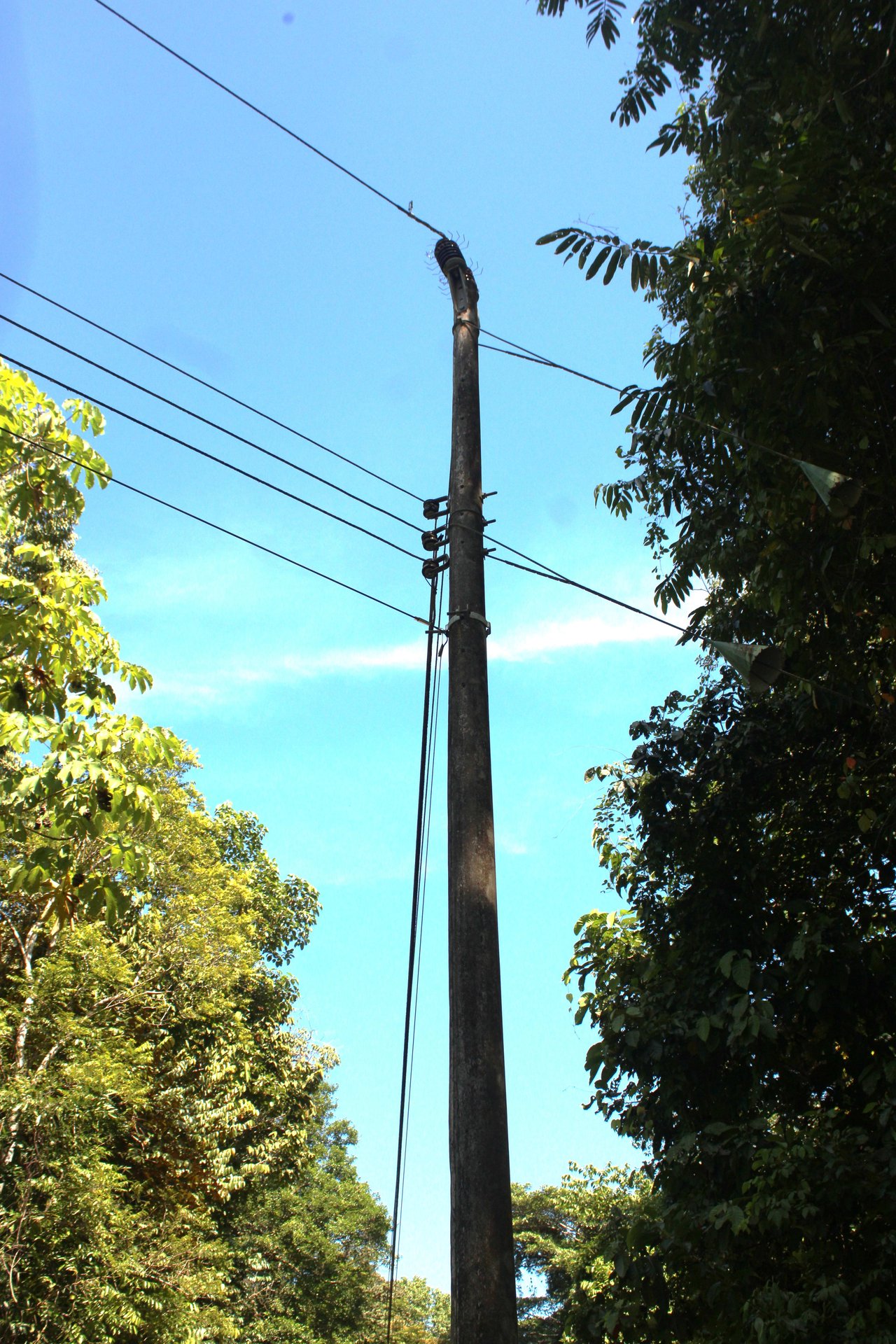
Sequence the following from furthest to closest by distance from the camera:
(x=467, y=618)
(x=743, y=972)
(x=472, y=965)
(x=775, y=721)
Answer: (x=775, y=721)
(x=743, y=972)
(x=467, y=618)
(x=472, y=965)

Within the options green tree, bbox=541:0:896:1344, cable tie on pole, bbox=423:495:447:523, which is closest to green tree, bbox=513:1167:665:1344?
green tree, bbox=541:0:896:1344

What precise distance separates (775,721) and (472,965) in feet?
14.8

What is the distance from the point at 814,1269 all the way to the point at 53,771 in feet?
16.0

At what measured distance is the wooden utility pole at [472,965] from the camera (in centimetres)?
325

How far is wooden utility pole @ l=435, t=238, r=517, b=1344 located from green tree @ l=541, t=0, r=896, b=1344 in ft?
3.59

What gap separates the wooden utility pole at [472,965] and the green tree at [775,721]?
1094mm

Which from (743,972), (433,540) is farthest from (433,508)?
(743,972)

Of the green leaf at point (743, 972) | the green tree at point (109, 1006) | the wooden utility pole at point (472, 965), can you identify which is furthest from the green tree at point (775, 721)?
the green tree at point (109, 1006)

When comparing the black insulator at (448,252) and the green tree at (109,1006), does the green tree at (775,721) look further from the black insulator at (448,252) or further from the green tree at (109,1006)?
the green tree at (109,1006)

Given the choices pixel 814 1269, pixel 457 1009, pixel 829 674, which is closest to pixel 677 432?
pixel 829 674

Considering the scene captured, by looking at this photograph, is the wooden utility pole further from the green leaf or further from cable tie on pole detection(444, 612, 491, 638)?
the green leaf

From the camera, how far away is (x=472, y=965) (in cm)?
379

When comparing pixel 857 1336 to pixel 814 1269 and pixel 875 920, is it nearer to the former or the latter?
pixel 814 1269

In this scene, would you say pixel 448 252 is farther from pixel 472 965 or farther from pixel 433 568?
pixel 472 965
